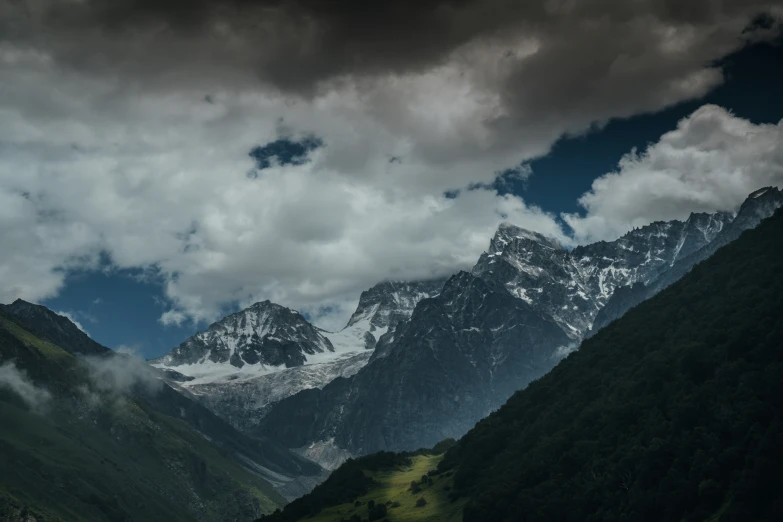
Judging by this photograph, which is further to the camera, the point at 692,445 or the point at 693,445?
the point at 692,445

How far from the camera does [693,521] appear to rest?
460 ft

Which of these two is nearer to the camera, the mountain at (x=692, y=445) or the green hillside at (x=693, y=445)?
the green hillside at (x=693, y=445)

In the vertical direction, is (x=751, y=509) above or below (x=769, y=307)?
below

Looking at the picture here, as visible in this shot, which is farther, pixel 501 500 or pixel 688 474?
pixel 501 500

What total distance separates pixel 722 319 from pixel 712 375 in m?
24.4

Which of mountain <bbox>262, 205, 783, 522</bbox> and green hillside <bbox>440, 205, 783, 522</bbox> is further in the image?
mountain <bbox>262, 205, 783, 522</bbox>

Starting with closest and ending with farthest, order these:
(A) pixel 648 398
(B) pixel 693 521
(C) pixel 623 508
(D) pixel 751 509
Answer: (D) pixel 751 509, (B) pixel 693 521, (C) pixel 623 508, (A) pixel 648 398

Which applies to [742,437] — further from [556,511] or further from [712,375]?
[556,511]

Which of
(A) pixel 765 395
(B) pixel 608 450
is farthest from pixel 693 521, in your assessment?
(B) pixel 608 450

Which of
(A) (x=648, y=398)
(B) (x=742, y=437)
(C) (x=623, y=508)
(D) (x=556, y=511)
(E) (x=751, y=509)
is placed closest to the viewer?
(E) (x=751, y=509)

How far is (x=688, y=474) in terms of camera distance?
497ft

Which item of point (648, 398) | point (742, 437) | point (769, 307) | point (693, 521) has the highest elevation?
point (769, 307)

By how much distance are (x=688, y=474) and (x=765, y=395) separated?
22.4 metres

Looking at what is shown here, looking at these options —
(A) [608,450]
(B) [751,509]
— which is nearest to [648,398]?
(A) [608,450]
